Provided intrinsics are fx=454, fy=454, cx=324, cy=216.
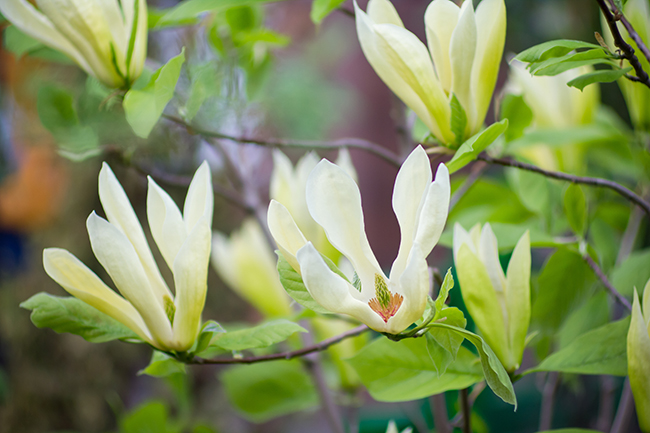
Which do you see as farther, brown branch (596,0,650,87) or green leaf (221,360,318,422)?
green leaf (221,360,318,422)

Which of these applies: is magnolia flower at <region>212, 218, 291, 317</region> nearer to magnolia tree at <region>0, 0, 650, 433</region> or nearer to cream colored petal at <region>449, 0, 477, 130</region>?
magnolia tree at <region>0, 0, 650, 433</region>

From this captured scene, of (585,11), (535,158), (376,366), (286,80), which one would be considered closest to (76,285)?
(376,366)

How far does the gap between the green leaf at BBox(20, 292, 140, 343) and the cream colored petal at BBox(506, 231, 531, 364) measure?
0.21 m

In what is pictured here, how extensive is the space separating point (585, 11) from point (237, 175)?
93 centimetres

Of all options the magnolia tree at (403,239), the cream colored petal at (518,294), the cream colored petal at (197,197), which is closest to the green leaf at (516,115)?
the magnolia tree at (403,239)

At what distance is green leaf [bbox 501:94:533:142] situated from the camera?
0.32m

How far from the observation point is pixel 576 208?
30 cm

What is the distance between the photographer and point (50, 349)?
3.51 feet

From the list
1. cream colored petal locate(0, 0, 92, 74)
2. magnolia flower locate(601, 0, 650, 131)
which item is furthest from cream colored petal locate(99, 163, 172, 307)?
magnolia flower locate(601, 0, 650, 131)

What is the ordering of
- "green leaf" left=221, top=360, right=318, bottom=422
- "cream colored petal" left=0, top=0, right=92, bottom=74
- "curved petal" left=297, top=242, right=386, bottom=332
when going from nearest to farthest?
"curved petal" left=297, top=242, right=386, bottom=332
"cream colored petal" left=0, top=0, right=92, bottom=74
"green leaf" left=221, top=360, right=318, bottom=422

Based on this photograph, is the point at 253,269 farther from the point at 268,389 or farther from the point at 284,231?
the point at 284,231

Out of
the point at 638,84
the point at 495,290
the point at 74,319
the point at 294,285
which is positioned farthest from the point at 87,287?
the point at 638,84

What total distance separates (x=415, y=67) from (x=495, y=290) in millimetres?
127

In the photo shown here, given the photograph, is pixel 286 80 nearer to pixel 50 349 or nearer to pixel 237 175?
pixel 237 175
